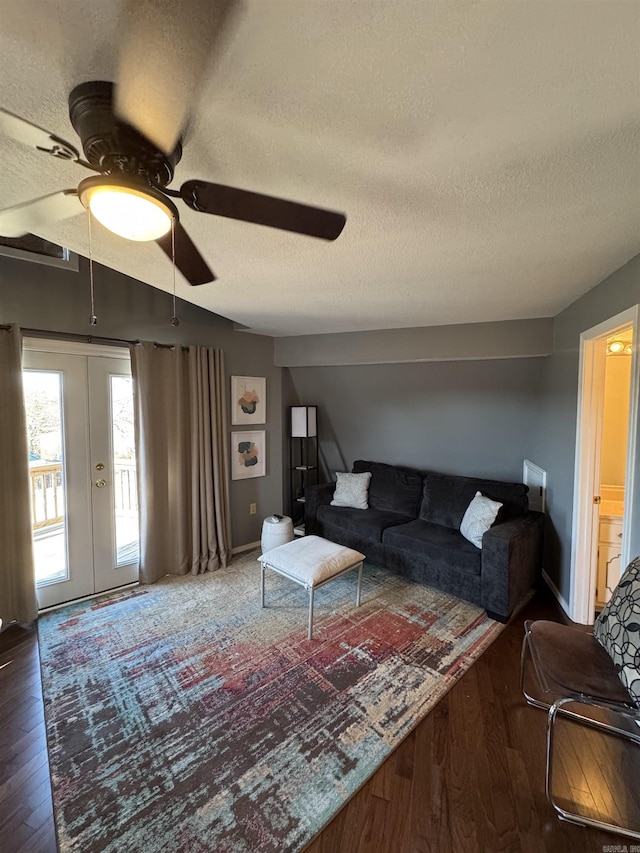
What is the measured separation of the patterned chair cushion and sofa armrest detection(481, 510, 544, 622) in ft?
2.86

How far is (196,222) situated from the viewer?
1.62 metres

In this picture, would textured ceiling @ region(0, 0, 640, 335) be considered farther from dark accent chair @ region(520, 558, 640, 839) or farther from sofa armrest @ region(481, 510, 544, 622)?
sofa armrest @ region(481, 510, 544, 622)

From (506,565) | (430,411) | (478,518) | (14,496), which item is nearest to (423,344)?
(430,411)

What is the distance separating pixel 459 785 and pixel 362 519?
224 centimetres

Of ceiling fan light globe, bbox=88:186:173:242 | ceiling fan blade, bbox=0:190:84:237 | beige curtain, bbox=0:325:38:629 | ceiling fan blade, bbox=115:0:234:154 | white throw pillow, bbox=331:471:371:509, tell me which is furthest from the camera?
white throw pillow, bbox=331:471:371:509

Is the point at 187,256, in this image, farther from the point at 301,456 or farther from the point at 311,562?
the point at 301,456

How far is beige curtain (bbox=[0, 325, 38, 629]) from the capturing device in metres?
2.47

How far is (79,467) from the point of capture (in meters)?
2.88

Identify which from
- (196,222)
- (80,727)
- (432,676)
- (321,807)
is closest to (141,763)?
(80,727)

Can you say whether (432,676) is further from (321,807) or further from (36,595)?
(36,595)

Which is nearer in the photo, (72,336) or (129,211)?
(129,211)

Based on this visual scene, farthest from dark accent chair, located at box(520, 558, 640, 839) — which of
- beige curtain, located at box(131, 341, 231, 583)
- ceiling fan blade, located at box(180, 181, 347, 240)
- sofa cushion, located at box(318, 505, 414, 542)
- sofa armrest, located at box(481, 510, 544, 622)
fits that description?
beige curtain, located at box(131, 341, 231, 583)

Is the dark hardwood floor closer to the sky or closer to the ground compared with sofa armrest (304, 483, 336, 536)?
closer to the ground

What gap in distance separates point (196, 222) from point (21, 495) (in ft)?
7.40
